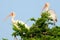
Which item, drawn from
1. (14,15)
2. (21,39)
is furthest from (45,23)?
(14,15)

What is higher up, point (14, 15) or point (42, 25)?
point (14, 15)

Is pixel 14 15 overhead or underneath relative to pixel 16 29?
overhead

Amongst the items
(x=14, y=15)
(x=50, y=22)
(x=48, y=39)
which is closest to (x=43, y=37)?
(x=48, y=39)

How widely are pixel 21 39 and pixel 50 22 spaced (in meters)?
0.82

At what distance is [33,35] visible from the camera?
7.90 m

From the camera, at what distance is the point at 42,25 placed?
315 inches

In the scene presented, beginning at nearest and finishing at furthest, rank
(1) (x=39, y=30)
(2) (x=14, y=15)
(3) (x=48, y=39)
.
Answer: (3) (x=48, y=39) → (1) (x=39, y=30) → (2) (x=14, y=15)

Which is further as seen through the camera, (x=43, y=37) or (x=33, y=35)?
(x=33, y=35)

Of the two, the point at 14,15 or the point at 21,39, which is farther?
the point at 14,15

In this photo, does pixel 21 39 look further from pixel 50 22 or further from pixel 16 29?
pixel 50 22

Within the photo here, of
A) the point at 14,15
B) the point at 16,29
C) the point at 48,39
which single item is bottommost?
the point at 48,39

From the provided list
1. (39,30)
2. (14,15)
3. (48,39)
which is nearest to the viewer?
(48,39)

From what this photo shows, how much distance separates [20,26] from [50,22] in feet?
2.39

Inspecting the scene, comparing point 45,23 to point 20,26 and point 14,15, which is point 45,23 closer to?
point 20,26
